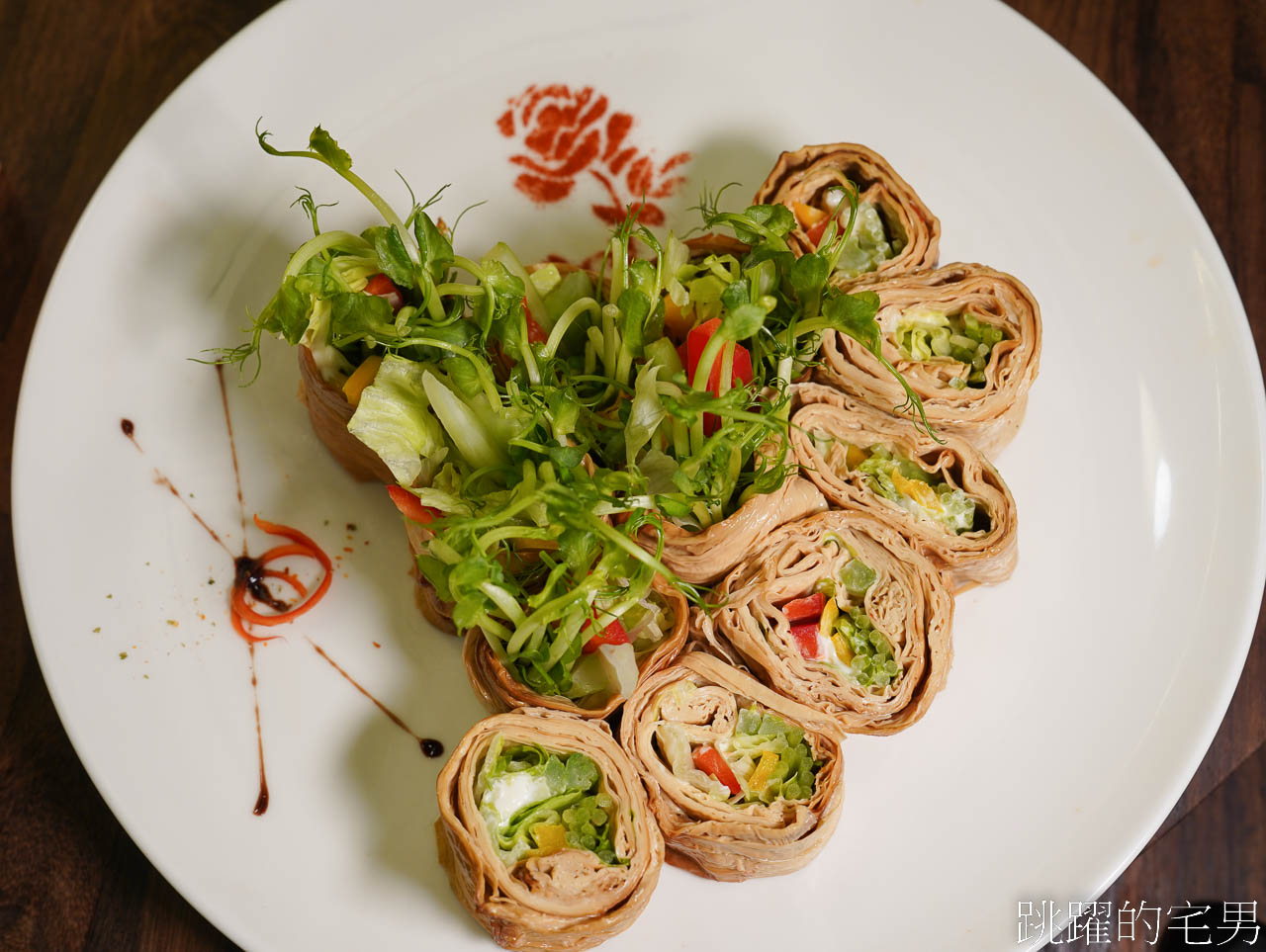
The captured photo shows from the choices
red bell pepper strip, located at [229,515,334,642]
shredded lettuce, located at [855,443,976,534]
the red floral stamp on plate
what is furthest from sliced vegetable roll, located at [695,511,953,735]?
the red floral stamp on plate

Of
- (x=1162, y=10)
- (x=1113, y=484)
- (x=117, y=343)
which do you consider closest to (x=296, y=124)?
(x=117, y=343)

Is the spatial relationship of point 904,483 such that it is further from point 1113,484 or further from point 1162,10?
point 1162,10

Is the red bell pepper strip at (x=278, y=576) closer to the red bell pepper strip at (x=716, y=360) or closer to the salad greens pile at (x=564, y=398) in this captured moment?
the salad greens pile at (x=564, y=398)

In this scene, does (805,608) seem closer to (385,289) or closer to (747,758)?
(747,758)

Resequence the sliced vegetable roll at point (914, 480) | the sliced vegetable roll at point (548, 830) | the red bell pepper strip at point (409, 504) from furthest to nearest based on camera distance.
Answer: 1. the sliced vegetable roll at point (914, 480)
2. the red bell pepper strip at point (409, 504)
3. the sliced vegetable roll at point (548, 830)

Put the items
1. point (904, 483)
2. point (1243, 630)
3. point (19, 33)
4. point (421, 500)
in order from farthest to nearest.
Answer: point (19, 33)
point (1243, 630)
point (904, 483)
point (421, 500)

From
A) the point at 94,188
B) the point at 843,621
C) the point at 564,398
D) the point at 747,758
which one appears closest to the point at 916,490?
the point at 843,621

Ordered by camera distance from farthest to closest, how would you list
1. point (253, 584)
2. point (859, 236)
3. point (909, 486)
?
1. point (859, 236)
2. point (253, 584)
3. point (909, 486)

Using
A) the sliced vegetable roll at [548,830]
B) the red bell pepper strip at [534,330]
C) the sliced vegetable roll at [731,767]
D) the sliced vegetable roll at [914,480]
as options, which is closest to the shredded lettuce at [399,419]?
the red bell pepper strip at [534,330]
